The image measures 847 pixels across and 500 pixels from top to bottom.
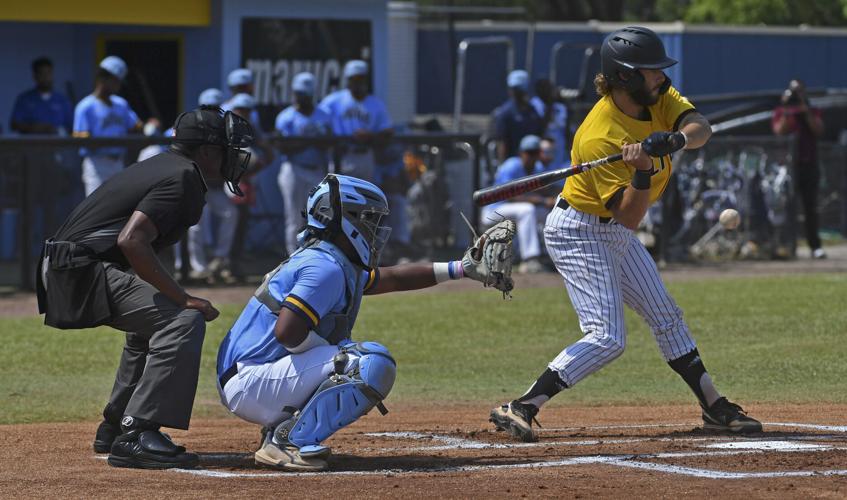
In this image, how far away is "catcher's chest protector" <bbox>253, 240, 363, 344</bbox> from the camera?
250 inches

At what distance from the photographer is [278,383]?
20.7ft

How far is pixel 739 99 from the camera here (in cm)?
2305

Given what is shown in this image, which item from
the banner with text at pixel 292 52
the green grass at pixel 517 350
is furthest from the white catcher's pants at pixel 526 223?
the banner with text at pixel 292 52

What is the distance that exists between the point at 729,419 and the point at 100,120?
29.6ft

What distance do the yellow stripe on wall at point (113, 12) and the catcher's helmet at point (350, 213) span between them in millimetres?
11142

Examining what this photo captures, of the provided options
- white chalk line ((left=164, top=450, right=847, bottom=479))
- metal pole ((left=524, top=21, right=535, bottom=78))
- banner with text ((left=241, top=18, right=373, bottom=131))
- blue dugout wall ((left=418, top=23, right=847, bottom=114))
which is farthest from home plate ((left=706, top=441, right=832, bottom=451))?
metal pole ((left=524, top=21, right=535, bottom=78))

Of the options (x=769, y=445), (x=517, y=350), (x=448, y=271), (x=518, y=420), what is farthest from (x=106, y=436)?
(x=517, y=350)

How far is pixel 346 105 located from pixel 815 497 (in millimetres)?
10808

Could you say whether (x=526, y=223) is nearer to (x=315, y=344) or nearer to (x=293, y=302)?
(x=315, y=344)

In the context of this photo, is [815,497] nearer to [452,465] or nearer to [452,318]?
[452,465]

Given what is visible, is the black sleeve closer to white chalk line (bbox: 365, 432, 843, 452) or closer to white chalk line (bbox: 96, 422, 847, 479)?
white chalk line (bbox: 96, 422, 847, 479)

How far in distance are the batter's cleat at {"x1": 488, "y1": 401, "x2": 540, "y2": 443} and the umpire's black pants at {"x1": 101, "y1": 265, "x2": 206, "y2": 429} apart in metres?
1.58

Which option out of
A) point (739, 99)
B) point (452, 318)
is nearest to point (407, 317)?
point (452, 318)

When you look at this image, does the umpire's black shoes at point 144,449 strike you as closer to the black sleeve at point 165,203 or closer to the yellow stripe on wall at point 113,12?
the black sleeve at point 165,203
